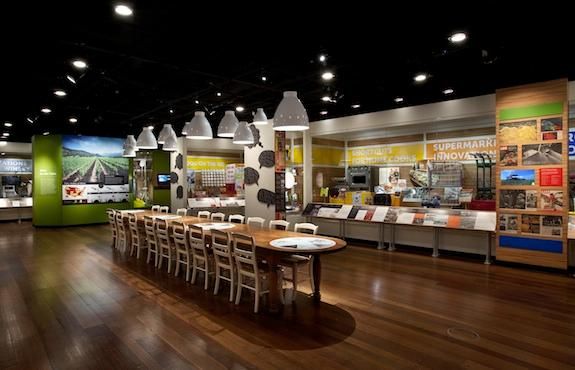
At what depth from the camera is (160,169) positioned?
1476 cm

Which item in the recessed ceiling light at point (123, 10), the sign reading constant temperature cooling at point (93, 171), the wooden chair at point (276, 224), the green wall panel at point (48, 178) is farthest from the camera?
the sign reading constant temperature cooling at point (93, 171)

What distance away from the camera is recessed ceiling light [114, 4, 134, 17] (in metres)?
3.97

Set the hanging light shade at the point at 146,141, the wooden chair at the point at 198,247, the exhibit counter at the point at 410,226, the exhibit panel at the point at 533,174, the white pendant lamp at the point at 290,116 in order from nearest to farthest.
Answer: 1. the white pendant lamp at the point at 290,116
2. the wooden chair at the point at 198,247
3. the exhibit panel at the point at 533,174
4. the exhibit counter at the point at 410,226
5. the hanging light shade at the point at 146,141

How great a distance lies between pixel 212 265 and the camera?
6.31 metres

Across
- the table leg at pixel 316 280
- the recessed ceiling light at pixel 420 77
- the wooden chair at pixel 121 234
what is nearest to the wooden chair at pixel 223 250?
the table leg at pixel 316 280

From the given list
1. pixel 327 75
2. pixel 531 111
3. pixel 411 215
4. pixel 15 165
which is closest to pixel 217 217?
pixel 327 75

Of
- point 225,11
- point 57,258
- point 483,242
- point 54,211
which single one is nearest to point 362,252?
point 483,242

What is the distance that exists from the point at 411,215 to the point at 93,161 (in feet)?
36.9

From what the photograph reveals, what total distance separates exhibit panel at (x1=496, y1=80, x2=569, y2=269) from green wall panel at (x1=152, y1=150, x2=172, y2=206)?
1218 centimetres

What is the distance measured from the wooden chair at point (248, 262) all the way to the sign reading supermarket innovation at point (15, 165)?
15417 millimetres

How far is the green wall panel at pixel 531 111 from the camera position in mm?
5957

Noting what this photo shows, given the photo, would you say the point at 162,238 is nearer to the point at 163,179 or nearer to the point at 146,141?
the point at 146,141

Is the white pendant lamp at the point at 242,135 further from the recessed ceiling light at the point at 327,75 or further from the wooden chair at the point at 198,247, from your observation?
the recessed ceiling light at the point at 327,75

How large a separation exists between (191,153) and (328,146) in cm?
574
